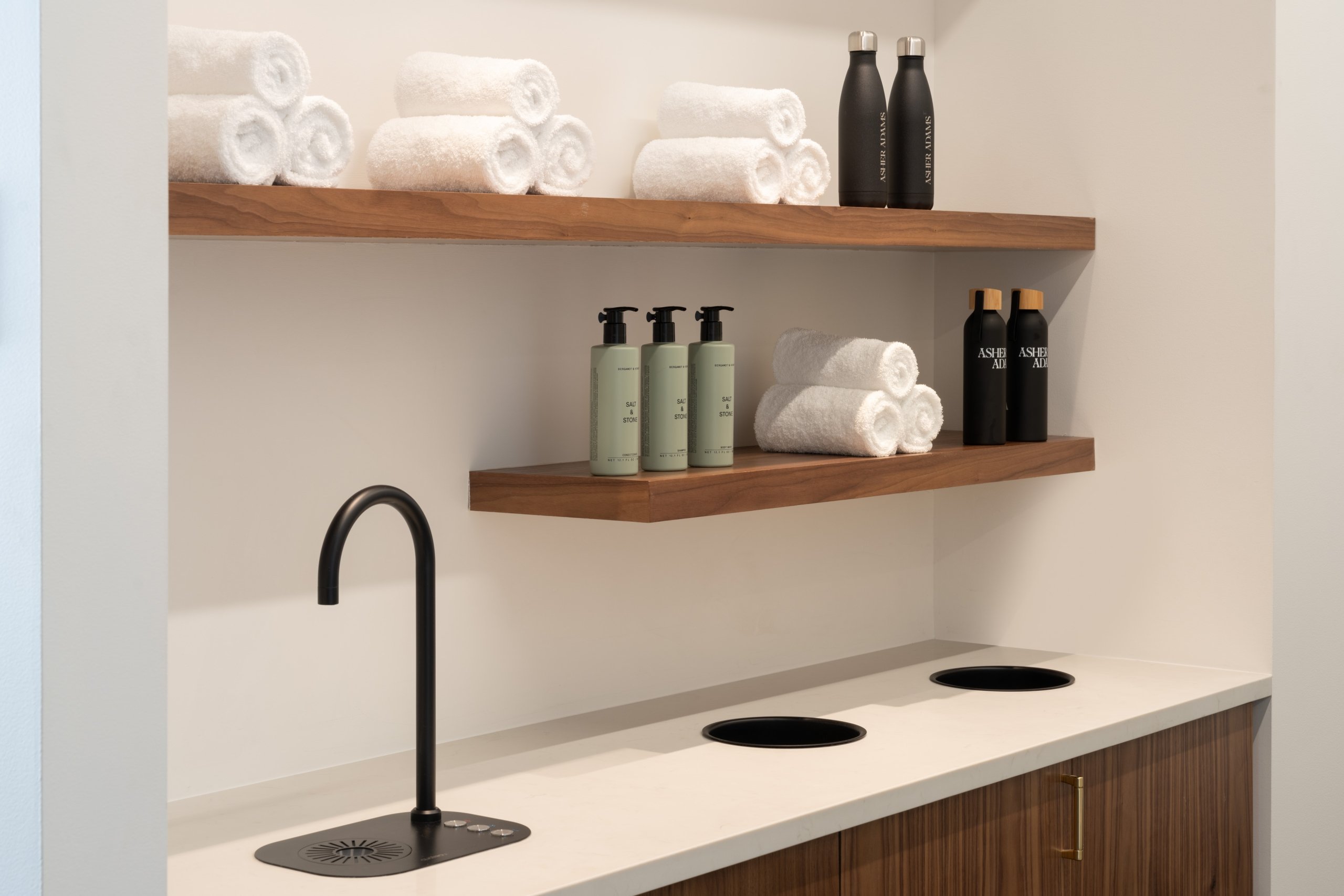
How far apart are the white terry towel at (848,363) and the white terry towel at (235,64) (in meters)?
0.98

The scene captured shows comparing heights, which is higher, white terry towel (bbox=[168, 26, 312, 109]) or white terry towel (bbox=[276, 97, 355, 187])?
white terry towel (bbox=[168, 26, 312, 109])

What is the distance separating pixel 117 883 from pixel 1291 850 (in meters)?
1.97

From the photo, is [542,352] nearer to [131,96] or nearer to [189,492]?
[189,492]

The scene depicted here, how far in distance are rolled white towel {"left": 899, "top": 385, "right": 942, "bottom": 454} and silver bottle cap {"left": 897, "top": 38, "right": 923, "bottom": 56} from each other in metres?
0.52

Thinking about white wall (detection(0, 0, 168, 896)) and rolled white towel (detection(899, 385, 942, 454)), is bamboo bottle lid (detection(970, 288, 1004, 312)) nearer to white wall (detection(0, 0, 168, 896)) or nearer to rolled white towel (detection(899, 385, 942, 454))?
rolled white towel (detection(899, 385, 942, 454))

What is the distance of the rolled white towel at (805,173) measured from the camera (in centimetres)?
206

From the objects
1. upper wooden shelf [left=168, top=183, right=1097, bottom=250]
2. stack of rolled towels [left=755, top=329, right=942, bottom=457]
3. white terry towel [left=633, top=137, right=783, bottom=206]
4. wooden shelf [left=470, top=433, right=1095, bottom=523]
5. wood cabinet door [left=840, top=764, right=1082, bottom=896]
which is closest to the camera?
upper wooden shelf [left=168, top=183, right=1097, bottom=250]

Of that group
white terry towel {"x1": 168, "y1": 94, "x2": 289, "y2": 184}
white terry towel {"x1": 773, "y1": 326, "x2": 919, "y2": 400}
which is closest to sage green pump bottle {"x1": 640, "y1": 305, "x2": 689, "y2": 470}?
white terry towel {"x1": 773, "y1": 326, "x2": 919, "y2": 400}

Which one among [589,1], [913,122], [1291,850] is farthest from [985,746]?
[589,1]

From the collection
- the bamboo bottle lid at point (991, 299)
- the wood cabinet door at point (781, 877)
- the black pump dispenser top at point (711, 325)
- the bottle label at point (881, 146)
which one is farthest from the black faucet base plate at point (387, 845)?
the bamboo bottle lid at point (991, 299)

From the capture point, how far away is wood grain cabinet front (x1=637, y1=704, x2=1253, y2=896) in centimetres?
172

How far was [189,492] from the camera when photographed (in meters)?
1.72

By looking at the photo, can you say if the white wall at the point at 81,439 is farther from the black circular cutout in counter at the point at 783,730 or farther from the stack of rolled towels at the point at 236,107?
the black circular cutout in counter at the point at 783,730

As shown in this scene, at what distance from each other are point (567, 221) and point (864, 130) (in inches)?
26.1
